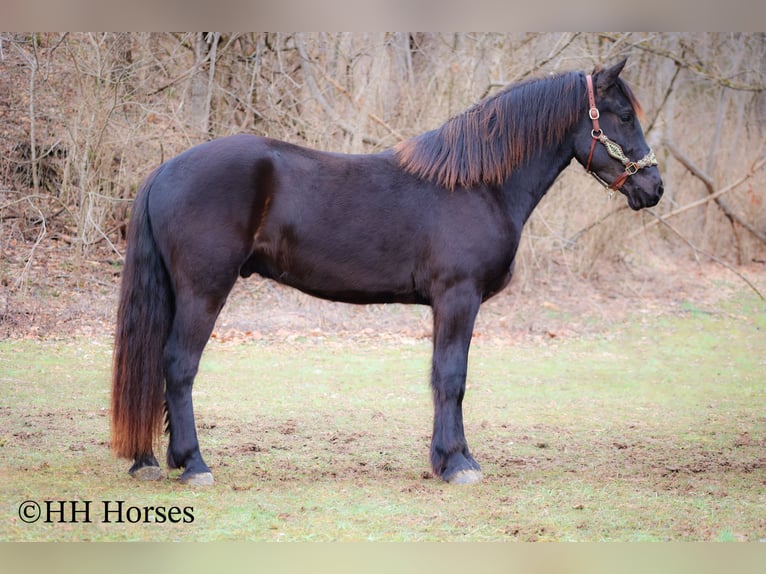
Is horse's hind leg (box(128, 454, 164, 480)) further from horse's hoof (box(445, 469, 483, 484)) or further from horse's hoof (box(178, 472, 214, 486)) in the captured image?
horse's hoof (box(445, 469, 483, 484))

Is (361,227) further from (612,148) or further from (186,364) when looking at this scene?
(612,148)

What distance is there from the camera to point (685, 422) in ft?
22.1

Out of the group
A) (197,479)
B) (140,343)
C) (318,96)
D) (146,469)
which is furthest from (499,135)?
(318,96)

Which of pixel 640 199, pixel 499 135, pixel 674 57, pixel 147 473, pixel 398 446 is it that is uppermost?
pixel 674 57

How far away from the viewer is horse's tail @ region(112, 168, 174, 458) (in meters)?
4.38

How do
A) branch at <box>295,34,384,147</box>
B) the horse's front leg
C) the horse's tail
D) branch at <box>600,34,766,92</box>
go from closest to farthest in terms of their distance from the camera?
the horse's tail
the horse's front leg
branch at <box>600,34,766,92</box>
branch at <box>295,34,384,147</box>

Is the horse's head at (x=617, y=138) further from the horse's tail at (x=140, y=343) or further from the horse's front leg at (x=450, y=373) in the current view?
the horse's tail at (x=140, y=343)

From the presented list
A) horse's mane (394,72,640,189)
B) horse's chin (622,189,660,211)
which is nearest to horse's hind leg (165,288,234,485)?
horse's mane (394,72,640,189)

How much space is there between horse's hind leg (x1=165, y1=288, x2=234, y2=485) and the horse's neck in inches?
77.1

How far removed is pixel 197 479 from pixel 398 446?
1.71 metres

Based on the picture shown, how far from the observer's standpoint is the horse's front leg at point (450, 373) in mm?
4691

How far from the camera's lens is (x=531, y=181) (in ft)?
16.4
